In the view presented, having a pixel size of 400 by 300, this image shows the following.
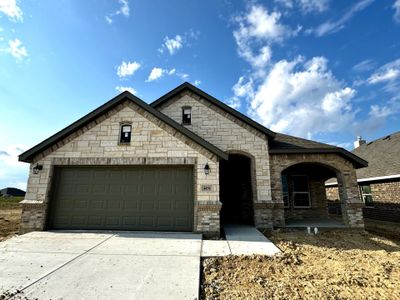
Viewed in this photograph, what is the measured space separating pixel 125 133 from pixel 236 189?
747 cm

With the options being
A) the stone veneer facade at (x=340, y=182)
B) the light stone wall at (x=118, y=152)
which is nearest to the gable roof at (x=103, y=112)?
the light stone wall at (x=118, y=152)

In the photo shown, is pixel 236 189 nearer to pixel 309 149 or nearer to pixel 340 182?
pixel 309 149

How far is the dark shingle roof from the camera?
46.6ft

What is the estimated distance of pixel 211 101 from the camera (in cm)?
1219

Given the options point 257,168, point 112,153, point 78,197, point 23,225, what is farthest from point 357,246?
point 23,225

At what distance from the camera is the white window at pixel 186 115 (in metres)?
12.3

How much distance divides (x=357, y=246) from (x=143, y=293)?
24.4 feet

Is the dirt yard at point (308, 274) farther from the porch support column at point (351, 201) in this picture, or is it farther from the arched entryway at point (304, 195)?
the arched entryway at point (304, 195)

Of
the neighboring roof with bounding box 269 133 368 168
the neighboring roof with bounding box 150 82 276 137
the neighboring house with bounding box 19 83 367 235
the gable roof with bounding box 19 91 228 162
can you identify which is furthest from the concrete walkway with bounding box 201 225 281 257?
the neighboring roof with bounding box 150 82 276 137

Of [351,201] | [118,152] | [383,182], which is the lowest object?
[351,201]

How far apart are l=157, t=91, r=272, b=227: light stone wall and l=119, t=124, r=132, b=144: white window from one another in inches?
132

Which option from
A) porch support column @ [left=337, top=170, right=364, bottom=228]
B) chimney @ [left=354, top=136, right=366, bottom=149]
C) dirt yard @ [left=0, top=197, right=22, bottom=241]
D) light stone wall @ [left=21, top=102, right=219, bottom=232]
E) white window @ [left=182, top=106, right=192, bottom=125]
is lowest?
dirt yard @ [left=0, top=197, right=22, bottom=241]

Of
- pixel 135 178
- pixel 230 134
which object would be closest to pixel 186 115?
pixel 230 134

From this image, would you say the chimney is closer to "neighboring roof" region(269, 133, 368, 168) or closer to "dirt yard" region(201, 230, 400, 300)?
"neighboring roof" region(269, 133, 368, 168)
